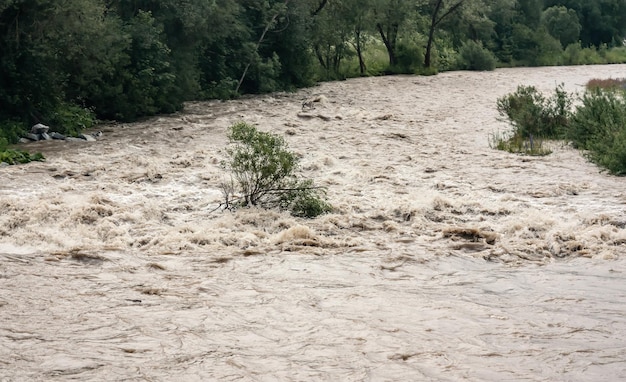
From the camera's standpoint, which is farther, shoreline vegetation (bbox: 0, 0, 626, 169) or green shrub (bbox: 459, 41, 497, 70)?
green shrub (bbox: 459, 41, 497, 70)

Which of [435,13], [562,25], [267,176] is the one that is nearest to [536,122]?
[267,176]

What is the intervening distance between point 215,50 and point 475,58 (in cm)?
2167

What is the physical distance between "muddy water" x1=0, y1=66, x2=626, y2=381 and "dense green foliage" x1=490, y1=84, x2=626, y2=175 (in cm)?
48

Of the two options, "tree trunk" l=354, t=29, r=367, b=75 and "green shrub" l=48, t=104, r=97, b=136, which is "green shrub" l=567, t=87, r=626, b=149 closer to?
"green shrub" l=48, t=104, r=97, b=136

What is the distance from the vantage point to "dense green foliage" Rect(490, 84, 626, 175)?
16.3 meters

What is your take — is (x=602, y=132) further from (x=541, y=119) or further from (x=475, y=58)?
(x=475, y=58)

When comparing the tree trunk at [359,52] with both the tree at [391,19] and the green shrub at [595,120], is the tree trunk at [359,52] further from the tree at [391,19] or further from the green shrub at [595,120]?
the green shrub at [595,120]

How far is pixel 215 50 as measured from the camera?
32469mm

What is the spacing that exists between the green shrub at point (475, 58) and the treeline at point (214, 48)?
7cm

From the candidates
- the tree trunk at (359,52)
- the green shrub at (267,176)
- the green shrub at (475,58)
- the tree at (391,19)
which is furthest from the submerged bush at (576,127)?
the green shrub at (475,58)

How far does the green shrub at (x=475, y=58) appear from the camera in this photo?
160ft

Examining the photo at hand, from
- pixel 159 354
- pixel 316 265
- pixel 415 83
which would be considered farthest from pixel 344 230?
pixel 415 83

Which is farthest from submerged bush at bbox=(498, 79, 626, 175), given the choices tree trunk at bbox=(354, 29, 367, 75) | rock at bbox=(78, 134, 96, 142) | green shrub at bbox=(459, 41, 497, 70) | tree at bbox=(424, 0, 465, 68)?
green shrub at bbox=(459, 41, 497, 70)

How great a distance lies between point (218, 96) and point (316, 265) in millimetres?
21994
